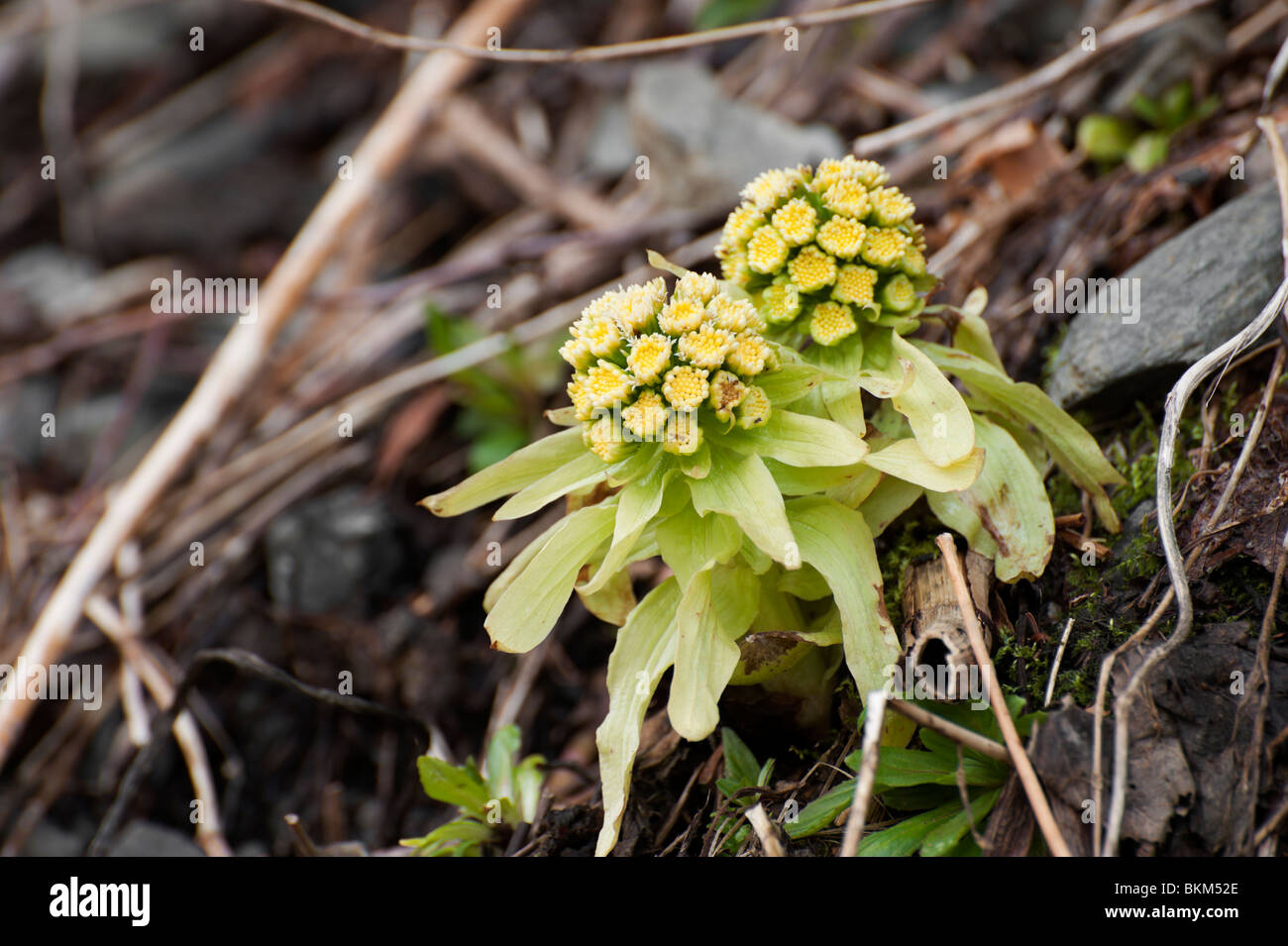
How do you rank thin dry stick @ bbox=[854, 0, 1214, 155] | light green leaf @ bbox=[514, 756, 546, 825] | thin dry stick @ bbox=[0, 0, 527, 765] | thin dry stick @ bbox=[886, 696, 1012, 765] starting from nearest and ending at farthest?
thin dry stick @ bbox=[886, 696, 1012, 765], light green leaf @ bbox=[514, 756, 546, 825], thin dry stick @ bbox=[854, 0, 1214, 155], thin dry stick @ bbox=[0, 0, 527, 765]

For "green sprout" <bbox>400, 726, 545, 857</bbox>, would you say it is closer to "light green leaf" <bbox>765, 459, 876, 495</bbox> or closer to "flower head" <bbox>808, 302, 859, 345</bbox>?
"light green leaf" <bbox>765, 459, 876, 495</bbox>

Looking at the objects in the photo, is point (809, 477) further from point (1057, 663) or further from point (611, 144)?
point (611, 144)

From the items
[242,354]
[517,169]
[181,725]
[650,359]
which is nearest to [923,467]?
[650,359]

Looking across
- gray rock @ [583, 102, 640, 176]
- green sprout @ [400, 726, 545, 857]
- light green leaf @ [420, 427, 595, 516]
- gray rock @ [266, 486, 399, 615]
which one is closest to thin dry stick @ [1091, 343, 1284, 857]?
light green leaf @ [420, 427, 595, 516]

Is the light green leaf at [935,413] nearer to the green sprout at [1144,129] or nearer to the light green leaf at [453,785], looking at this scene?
the light green leaf at [453,785]

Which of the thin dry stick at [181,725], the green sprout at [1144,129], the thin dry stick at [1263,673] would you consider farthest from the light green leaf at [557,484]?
the green sprout at [1144,129]

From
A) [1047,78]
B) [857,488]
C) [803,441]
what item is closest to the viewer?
[803,441]
